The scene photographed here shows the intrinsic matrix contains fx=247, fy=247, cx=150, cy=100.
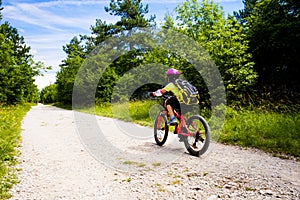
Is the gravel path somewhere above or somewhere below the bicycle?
below

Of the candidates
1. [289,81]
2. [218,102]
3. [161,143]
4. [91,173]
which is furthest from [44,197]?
[289,81]

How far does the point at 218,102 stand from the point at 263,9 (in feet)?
29.1

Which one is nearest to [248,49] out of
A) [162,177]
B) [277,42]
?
[277,42]

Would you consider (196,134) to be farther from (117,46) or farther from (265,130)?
(117,46)

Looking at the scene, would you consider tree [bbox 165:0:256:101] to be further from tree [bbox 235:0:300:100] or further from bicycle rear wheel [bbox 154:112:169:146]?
bicycle rear wheel [bbox 154:112:169:146]

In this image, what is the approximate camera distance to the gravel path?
3.36 metres

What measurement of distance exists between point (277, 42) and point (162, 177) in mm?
12534

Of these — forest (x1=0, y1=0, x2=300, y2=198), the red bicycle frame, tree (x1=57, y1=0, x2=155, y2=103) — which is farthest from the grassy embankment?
tree (x1=57, y1=0, x2=155, y2=103)

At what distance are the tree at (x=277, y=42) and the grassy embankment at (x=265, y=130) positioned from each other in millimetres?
5187

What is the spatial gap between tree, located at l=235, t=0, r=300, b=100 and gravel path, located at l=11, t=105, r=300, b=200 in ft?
31.6

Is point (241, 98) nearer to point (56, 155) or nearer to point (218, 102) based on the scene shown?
point (218, 102)

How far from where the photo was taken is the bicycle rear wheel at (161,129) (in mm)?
6085

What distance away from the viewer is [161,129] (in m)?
6.30

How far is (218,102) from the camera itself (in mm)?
9906
